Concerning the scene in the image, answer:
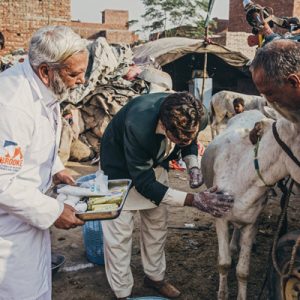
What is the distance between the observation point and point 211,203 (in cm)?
285

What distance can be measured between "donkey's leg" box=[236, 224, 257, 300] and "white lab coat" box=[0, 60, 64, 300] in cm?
166

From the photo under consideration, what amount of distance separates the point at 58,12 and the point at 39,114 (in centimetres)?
1332

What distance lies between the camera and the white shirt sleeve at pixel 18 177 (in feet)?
5.99

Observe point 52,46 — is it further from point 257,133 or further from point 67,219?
point 257,133

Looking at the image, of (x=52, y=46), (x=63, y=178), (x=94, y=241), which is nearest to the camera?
(x=52, y=46)

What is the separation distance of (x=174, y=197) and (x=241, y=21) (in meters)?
18.3

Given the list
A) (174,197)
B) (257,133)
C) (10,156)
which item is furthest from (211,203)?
(10,156)

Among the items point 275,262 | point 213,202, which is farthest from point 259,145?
point 275,262

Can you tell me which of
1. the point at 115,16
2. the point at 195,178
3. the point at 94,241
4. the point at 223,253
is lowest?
the point at 94,241

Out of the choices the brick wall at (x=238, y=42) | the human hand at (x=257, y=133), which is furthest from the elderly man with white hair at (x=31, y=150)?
the brick wall at (x=238, y=42)

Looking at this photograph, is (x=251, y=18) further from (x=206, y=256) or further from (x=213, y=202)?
(x=206, y=256)

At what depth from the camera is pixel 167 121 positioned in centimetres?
285

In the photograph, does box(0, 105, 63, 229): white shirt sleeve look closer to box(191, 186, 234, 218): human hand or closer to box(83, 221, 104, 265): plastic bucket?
box(191, 186, 234, 218): human hand

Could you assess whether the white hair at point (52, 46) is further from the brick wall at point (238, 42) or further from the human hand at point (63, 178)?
the brick wall at point (238, 42)
